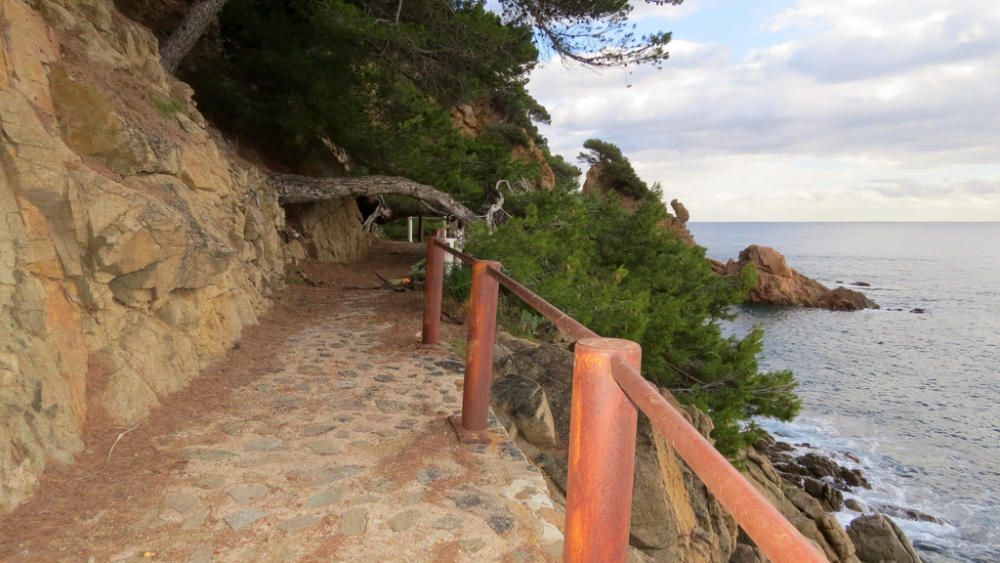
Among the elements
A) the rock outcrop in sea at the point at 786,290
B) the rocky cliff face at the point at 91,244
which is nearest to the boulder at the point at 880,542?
the rocky cliff face at the point at 91,244

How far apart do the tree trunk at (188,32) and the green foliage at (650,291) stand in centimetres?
511

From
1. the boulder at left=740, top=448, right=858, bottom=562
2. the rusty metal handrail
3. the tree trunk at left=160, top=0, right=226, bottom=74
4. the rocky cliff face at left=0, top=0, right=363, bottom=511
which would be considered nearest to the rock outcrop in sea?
the boulder at left=740, top=448, right=858, bottom=562

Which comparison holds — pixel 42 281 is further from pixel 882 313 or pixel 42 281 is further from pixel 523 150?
pixel 882 313

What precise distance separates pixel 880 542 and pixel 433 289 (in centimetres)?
1205

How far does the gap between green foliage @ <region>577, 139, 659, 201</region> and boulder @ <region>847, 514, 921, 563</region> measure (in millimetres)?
32577

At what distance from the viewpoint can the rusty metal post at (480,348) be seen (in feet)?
12.8

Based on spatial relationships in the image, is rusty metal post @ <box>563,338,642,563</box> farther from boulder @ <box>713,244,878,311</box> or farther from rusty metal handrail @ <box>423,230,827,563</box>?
boulder @ <box>713,244,878,311</box>

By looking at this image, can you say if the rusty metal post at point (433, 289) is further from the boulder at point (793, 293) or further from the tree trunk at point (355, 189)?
the boulder at point (793, 293)

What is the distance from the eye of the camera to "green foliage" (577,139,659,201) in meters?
45.0

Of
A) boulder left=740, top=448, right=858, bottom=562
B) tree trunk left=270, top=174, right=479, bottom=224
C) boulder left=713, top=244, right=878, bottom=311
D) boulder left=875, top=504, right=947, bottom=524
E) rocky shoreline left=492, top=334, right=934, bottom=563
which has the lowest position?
boulder left=875, top=504, right=947, bottom=524

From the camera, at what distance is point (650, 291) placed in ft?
42.1

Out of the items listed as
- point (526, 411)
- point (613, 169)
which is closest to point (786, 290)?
point (613, 169)

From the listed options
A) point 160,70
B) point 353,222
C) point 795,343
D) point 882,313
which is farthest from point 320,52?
point 882,313

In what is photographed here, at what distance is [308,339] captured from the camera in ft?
22.5
